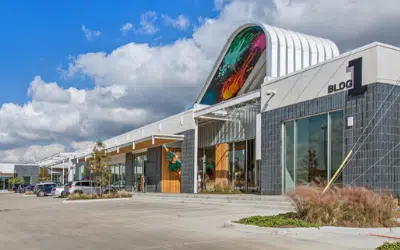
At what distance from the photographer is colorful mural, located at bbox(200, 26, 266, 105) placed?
2814cm

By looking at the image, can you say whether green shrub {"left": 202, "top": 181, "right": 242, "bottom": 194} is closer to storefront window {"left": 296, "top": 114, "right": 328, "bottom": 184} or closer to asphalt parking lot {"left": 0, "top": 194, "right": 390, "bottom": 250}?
storefront window {"left": 296, "top": 114, "right": 328, "bottom": 184}

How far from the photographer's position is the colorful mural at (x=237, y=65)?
1108 inches

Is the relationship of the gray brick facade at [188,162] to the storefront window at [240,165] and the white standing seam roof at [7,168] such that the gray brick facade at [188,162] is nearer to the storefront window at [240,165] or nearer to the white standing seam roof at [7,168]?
the storefront window at [240,165]

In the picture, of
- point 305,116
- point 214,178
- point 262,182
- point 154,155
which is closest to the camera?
point 305,116

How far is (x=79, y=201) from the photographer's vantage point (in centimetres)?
2945

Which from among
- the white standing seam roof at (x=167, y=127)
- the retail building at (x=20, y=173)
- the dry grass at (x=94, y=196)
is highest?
the white standing seam roof at (x=167, y=127)

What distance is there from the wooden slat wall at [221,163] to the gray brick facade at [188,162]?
1.78 meters

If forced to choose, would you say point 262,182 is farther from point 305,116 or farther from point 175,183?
point 175,183

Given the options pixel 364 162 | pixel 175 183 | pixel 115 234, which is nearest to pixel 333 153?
pixel 364 162

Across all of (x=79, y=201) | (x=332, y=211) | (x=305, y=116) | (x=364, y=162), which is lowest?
(x=79, y=201)

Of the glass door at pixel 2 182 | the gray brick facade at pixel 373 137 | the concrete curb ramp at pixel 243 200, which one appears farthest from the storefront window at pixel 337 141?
the glass door at pixel 2 182

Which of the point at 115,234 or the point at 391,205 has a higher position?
the point at 391,205

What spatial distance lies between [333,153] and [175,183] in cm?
1954

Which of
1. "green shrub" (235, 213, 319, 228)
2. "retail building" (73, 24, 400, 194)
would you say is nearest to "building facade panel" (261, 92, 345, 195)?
"retail building" (73, 24, 400, 194)
